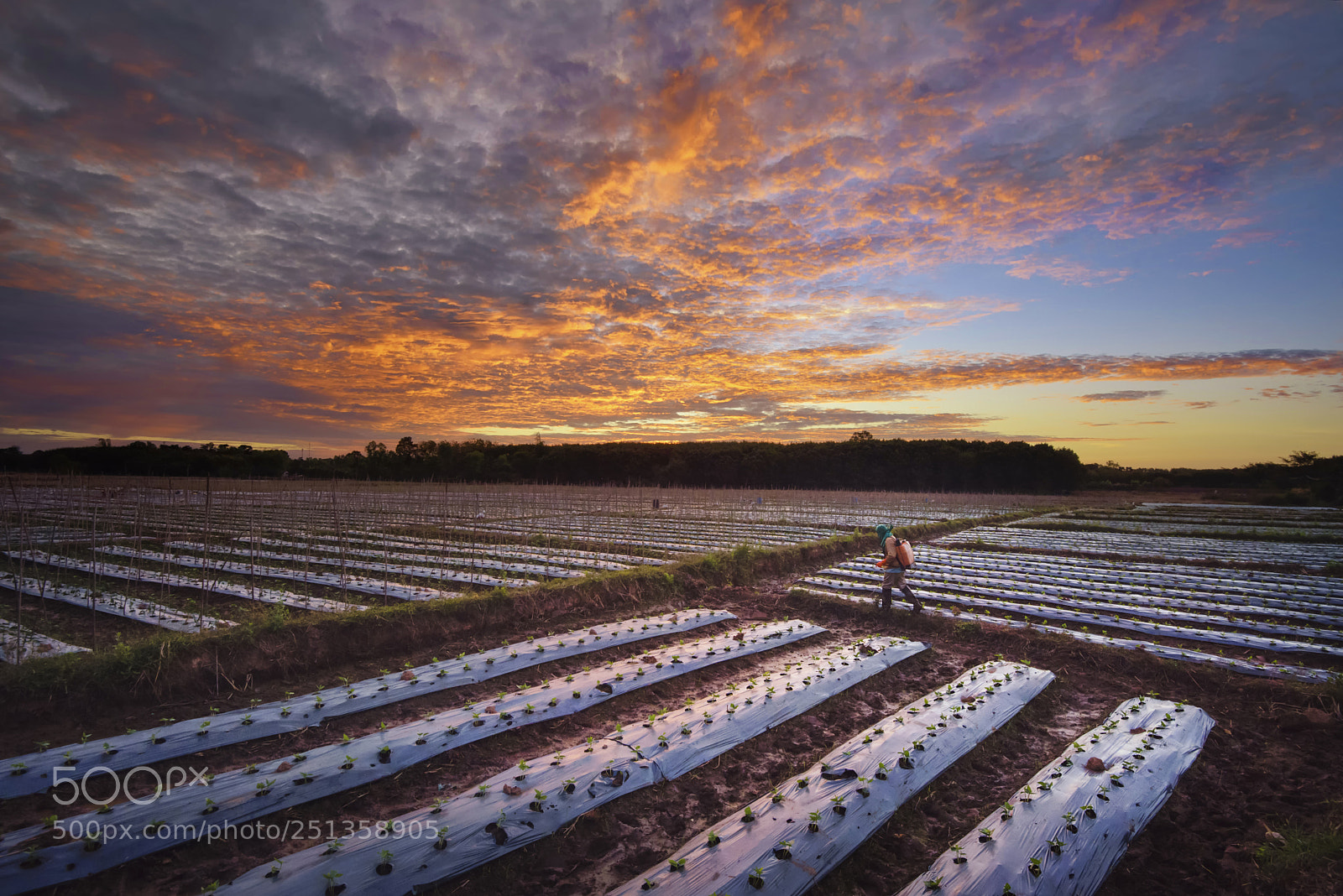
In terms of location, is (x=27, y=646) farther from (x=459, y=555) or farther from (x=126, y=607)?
(x=459, y=555)

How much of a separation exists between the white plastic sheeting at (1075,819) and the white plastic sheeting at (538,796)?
1.73 metres

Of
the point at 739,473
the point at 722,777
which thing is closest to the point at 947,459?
the point at 739,473

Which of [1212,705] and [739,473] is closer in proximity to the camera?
[1212,705]

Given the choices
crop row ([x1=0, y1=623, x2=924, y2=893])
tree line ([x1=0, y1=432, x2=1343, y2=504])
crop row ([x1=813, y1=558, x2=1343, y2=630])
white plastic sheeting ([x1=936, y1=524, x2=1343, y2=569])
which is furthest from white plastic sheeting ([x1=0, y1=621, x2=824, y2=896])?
tree line ([x1=0, y1=432, x2=1343, y2=504])

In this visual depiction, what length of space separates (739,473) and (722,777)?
180 feet

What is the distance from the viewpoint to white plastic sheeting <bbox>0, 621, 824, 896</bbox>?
110 inches

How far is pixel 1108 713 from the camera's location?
5.22 meters

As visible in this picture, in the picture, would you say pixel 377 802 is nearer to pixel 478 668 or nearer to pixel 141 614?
pixel 478 668

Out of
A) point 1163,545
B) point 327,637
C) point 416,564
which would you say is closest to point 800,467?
point 1163,545

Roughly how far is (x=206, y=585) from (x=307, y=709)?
431 cm

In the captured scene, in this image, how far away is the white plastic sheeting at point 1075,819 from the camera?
2.94 m

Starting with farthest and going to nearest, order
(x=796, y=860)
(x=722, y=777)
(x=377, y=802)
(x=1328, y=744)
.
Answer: (x=1328, y=744)
(x=722, y=777)
(x=377, y=802)
(x=796, y=860)

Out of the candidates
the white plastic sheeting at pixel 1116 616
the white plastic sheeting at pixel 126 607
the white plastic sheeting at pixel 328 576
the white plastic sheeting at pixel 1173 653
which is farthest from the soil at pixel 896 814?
the white plastic sheeting at pixel 328 576

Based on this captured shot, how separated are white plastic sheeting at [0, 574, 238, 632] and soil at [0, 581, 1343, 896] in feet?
6.59
